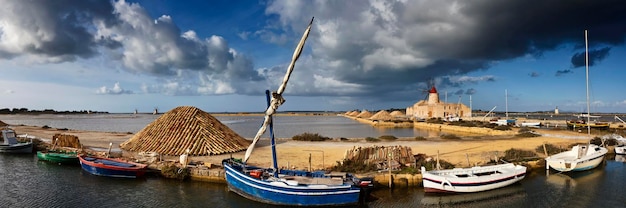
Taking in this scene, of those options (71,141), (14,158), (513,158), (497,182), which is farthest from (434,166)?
(14,158)

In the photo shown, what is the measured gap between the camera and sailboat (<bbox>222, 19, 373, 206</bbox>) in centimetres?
1355

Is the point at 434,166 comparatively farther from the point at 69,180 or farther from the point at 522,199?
the point at 69,180

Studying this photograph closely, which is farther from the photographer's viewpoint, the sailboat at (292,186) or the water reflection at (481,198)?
the water reflection at (481,198)

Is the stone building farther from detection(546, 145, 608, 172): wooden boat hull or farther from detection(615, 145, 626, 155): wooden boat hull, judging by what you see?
detection(546, 145, 608, 172): wooden boat hull

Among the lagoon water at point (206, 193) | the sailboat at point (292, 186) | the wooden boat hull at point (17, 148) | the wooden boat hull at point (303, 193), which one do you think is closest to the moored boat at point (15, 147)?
the wooden boat hull at point (17, 148)

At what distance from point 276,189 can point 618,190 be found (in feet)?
50.6

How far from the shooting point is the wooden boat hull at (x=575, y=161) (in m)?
20.3

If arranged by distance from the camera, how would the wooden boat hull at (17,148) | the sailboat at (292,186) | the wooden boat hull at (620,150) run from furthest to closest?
the wooden boat hull at (17,148) → the wooden boat hull at (620,150) → the sailboat at (292,186)

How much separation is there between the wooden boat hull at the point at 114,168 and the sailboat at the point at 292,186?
6046mm

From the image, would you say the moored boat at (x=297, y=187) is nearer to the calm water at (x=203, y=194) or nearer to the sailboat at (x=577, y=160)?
the calm water at (x=203, y=194)

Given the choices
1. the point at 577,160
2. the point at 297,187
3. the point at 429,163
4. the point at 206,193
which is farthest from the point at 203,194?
the point at 577,160

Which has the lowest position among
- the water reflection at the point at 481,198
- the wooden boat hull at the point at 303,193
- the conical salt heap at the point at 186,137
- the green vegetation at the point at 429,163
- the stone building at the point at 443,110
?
the water reflection at the point at 481,198

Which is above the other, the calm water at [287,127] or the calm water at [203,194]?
the calm water at [287,127]

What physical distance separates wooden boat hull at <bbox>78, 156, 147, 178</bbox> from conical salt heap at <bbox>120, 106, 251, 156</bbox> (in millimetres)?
4020
